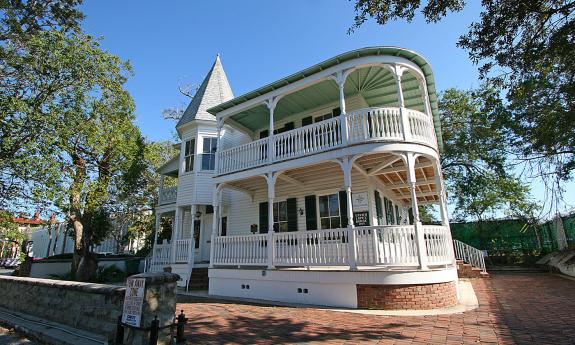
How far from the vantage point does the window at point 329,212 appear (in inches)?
437

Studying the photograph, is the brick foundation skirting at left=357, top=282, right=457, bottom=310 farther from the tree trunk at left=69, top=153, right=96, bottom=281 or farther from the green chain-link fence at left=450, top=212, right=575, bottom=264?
the tree trunk at left=69, top=153, right=96, bottom=281

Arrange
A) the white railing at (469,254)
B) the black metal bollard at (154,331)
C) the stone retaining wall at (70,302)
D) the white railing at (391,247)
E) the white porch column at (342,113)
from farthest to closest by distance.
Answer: the white railing at (469,254)
the white porch column at (342,113)
the white railing at (391,247)
the stone retaining wall at (70,302)
the black metal bollard at (154,331)

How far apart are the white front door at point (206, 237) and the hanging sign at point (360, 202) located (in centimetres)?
748

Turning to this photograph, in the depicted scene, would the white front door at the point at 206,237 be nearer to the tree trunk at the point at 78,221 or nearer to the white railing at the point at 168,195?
the white railing at the point at 168,195

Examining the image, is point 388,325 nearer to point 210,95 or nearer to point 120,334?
point 120,334

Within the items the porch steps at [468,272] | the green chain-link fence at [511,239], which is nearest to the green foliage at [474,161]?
the green chain-link fence at [511,239]

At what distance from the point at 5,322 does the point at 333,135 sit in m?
9.66

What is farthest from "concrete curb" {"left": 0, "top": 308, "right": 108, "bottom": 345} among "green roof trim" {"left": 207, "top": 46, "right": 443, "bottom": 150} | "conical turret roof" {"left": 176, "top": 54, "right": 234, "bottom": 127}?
"conical turret roof" {"left": 176, "top": 54, "right": 234, "bottom": 127}

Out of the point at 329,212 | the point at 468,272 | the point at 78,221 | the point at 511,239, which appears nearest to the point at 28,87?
the point at 78,221

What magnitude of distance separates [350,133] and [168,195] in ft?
37.4

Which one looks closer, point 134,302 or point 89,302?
point 134,302

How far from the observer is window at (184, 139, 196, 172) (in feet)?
48.7

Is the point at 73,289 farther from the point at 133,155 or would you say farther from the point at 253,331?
the point at 133,155

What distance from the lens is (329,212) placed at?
37.2 ft
